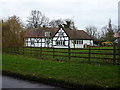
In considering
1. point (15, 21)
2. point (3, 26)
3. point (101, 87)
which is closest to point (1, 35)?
point (3, 26)

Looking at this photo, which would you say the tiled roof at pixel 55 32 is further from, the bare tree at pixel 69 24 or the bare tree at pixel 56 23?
the bare tree at pixel 56 23

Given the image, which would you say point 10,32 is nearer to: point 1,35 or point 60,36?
point 1,35

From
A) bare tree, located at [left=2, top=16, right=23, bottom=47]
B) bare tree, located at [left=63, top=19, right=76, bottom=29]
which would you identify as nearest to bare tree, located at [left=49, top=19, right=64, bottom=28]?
bare tree, located at [left=63, top=19, right=76, bottom=29]

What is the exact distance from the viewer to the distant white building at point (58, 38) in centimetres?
4528

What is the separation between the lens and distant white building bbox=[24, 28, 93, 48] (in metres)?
45.3

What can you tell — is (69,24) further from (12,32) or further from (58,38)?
(12,32)

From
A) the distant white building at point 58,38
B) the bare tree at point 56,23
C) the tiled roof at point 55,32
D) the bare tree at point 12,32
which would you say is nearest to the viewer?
the bare tree at point 12,32

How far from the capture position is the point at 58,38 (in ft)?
152

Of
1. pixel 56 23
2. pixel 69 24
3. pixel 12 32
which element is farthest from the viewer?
pixel 56 23

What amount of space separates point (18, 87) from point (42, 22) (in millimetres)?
54746

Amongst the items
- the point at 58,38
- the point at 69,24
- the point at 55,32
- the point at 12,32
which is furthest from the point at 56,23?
the point at 12,32

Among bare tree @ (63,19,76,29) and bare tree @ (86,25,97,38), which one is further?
bare tree @ (86,25,97,38)

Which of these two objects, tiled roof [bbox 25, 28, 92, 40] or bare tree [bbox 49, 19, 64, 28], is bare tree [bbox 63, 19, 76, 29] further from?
bare tree [bbox 49, 19, 64, 28]

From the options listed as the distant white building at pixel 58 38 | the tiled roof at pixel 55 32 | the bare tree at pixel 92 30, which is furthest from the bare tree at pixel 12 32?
the bare tree at pixel 92 30
